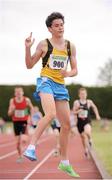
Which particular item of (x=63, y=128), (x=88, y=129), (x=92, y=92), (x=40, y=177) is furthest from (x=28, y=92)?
(x=63, y=128)

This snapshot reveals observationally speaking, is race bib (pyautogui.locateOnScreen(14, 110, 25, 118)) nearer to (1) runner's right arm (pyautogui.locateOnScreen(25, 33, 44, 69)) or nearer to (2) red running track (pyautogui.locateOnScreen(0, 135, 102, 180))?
(2) red running track (pyautogui.locateOnScreen(0, 135, 102, 180))

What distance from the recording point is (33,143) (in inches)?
291

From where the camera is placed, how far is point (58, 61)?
7.53 m

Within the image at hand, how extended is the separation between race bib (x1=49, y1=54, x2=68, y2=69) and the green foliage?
45.0 metres

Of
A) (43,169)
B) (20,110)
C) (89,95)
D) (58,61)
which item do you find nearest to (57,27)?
(58,61)

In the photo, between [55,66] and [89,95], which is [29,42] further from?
[89,95]

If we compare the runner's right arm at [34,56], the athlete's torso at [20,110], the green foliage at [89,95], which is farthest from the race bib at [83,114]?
the green foliage at [89,95]

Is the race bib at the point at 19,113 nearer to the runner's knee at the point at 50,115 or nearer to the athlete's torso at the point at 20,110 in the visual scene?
the athlete's torso at the point at 20,110

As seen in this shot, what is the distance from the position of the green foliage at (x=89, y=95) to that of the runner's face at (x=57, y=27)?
148ft

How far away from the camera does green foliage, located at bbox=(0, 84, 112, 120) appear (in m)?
53.6

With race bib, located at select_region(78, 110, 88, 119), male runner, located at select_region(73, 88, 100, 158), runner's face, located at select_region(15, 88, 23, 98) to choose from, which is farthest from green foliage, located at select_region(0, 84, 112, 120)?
runner's face, located at select_region(15, 88, 23, 98)

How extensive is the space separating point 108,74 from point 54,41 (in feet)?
297

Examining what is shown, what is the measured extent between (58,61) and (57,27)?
37 cm

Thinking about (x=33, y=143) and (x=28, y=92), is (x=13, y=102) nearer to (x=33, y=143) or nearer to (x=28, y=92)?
(x=33, y=143)
